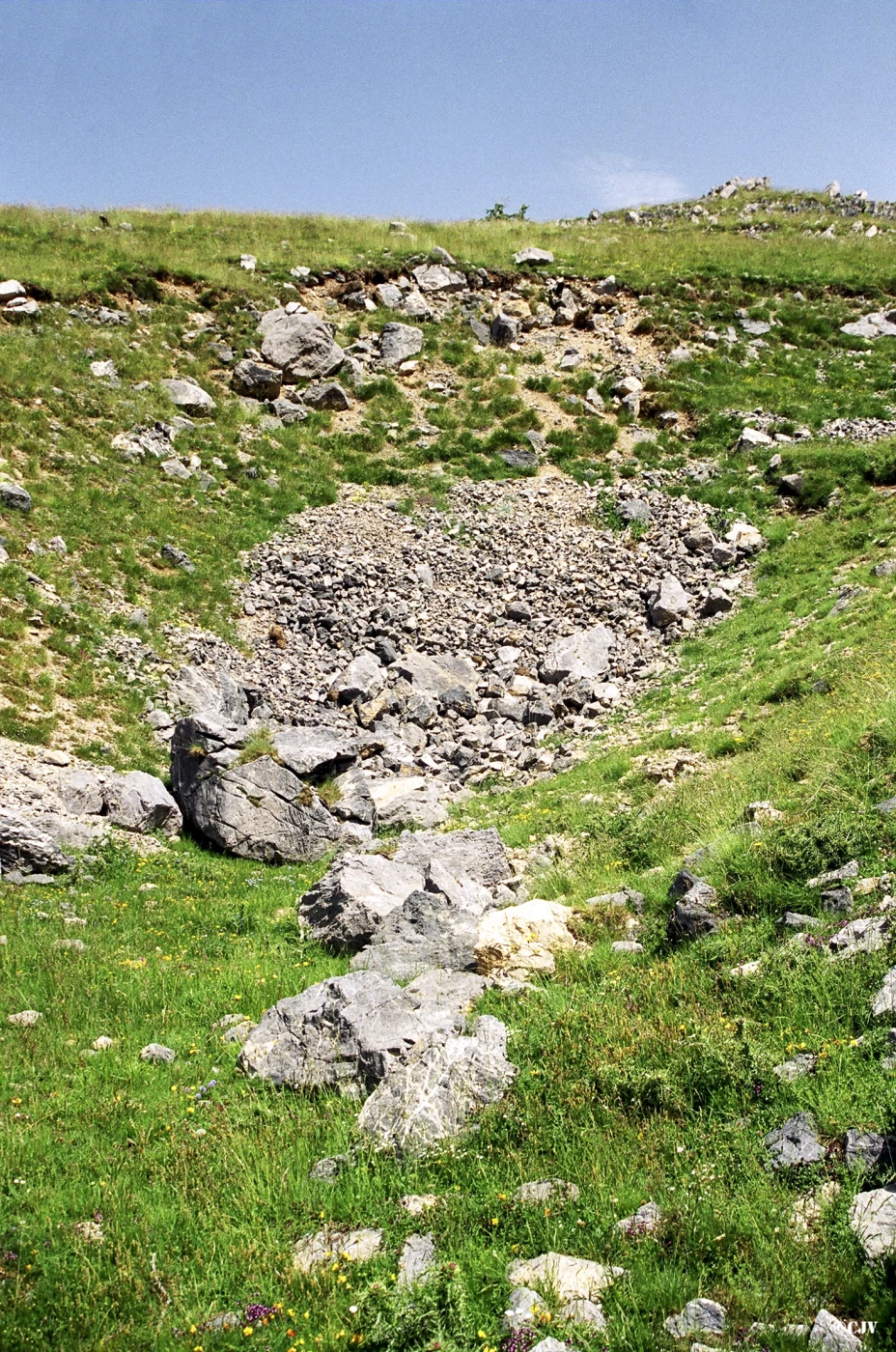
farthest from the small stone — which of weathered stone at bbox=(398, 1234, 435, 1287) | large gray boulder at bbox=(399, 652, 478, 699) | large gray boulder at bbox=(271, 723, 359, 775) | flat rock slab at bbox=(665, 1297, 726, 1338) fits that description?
large gray boulder at bbox=(399, 652, 478, 699)

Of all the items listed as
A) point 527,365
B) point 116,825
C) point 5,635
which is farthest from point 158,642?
point 527,365

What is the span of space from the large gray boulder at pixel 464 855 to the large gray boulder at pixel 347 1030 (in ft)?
11.8

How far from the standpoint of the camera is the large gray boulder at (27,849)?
13055 mm

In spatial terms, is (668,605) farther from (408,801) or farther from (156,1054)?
(156,1054)

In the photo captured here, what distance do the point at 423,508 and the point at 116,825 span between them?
1609 centimetres

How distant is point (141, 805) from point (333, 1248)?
→ 1130cm

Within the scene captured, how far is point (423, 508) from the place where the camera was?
2783 cm

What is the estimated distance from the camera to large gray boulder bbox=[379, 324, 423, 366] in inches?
1330

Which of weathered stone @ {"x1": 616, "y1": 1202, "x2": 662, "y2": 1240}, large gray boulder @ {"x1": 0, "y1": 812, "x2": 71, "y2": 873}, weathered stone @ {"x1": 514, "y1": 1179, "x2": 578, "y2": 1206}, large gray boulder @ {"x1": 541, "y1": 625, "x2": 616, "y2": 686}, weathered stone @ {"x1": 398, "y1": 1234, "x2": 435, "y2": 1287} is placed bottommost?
large gray boulder @ {"x1": 0, "y1": 812, "x2": 71, "y2": 873}

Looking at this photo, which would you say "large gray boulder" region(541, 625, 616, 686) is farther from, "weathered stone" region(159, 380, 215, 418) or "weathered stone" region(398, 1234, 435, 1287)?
"weathered stone" region(398, 1234, 435, 1287)

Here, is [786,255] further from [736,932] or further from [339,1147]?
[339,1147]

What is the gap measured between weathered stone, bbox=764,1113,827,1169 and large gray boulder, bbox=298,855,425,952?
6.06 meters

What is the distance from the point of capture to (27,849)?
43.2ft

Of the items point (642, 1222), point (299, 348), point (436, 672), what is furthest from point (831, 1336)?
point (299, 348)
